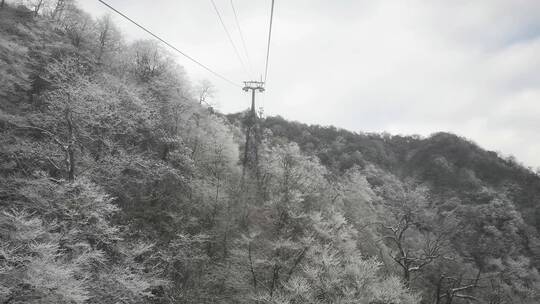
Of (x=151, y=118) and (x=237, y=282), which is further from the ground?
(x=151, y=118)

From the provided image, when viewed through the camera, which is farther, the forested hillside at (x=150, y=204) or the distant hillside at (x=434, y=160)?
the distant hillside at (x=434, y=160)

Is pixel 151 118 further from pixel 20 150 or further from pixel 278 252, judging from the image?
pixel 278 252

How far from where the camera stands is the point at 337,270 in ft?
73.6

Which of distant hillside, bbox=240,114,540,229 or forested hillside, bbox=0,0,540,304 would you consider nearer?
forested hillside, bbox=0,0,540,304

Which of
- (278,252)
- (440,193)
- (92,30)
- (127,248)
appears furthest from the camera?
(440,193)

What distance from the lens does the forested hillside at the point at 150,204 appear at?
55.9ft

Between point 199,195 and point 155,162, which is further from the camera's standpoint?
point 199,195

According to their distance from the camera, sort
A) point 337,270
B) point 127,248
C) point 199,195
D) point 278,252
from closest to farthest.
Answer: point 127,248, point 337,270, point 278,252, point 199,195

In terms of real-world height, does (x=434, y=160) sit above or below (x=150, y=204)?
above

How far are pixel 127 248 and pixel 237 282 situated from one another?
26.3 ft

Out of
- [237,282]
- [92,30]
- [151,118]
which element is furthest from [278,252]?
[92,30]

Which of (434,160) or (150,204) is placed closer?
(150,204)

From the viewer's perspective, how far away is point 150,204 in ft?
85.3

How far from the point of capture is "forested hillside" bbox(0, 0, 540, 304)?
1705cm
